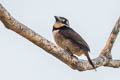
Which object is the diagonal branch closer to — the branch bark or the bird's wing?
the branch bark

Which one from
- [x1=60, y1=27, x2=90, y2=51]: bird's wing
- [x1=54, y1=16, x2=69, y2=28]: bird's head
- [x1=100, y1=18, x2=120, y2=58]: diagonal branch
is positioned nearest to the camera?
[x1=100, y1=18, x2=120, y2=58]: diagonal branch


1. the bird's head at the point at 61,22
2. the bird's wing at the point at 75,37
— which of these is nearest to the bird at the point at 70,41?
the bird's wing at the point at 75,37

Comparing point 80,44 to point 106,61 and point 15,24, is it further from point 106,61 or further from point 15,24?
point 15,24

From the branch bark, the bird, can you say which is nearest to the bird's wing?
the bird

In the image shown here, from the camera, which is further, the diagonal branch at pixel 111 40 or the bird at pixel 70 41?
the bird at pixel 70 41

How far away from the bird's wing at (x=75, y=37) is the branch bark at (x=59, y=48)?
0.27 meters

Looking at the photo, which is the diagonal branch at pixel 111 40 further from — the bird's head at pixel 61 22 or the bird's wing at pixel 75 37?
the bird's head at pixel 61 22

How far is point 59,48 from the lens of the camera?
4680 millimetres

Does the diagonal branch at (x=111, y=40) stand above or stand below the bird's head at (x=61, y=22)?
above

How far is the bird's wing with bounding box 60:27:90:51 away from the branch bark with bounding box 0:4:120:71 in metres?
0.27

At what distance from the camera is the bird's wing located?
18.6 feet

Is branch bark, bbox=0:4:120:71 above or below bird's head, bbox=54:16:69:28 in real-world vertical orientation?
above

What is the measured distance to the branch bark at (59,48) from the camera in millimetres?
4180

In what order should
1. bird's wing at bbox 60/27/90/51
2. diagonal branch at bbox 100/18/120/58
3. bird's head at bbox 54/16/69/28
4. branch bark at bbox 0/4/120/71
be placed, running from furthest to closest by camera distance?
1. bird's head at bbox 54/16/69/28
2. bird's wing at bbox 60/27/90/51
3. diagonal branch at bbox 100/18/120/58
4. branch bark at bbox 0/4/120/71
